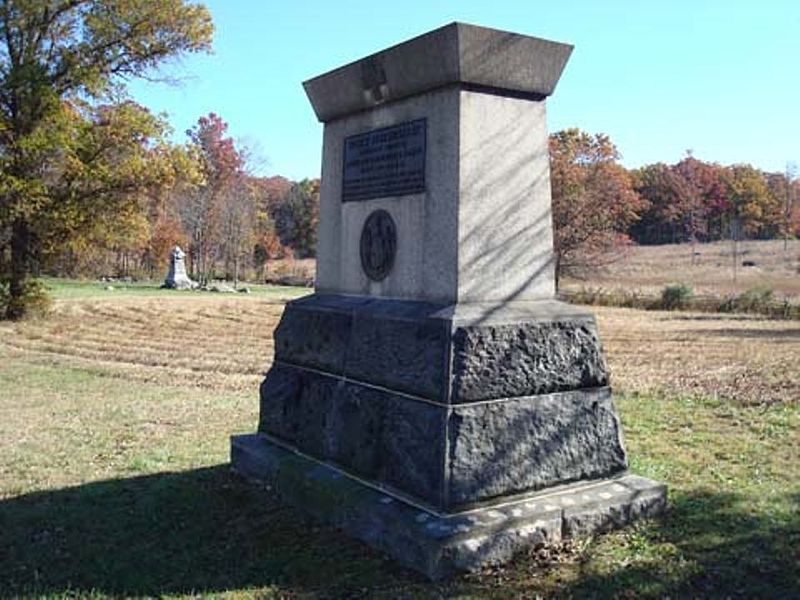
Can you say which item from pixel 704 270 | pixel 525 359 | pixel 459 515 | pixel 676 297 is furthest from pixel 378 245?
pixel 704 270

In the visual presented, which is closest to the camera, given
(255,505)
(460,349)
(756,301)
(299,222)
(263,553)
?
(460,349)

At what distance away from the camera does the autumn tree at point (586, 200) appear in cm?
3969

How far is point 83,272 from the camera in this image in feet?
156

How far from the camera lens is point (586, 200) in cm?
3994

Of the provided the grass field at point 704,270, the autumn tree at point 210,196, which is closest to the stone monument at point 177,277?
the autumn tree at point 210,196

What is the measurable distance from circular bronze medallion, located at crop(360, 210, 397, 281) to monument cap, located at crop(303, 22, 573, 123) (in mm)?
769

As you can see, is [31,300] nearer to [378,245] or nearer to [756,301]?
[378,245]

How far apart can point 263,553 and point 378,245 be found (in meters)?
2.01

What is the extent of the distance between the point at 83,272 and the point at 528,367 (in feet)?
157

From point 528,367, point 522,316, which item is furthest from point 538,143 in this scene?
point 528,367

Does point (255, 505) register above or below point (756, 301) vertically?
below

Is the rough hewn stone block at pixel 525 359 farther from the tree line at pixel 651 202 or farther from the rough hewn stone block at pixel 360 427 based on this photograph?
the tree line at pixel 651 202

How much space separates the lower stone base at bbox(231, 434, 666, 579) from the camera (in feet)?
12.4

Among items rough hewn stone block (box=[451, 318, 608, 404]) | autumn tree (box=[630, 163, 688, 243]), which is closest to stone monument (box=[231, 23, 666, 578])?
rough hewn stone block (box=[451, 318, 608, 404])
